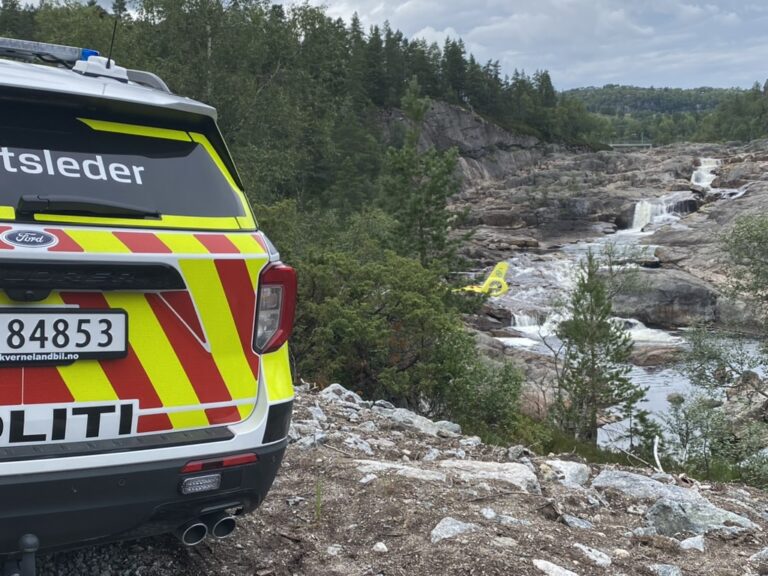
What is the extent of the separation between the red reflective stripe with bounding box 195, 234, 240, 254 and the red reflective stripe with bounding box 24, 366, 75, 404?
678 mm

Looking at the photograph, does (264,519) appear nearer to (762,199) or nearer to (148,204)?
(148,204)


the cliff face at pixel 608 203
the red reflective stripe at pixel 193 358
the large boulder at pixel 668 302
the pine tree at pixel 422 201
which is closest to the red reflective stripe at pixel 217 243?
the red reflective stripe at pixel 193 358

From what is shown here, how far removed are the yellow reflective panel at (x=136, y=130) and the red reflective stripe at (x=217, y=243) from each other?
0.46 metres

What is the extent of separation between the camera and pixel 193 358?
2717 mm

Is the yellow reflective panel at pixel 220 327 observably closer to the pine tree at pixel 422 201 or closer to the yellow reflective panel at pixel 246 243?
the yellow reflective panel at pixel 246 243

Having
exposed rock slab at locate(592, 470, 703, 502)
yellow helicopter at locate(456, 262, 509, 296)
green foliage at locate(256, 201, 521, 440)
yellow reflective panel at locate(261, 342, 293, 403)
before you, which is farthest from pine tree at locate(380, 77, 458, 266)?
yellow reflective panel at locate(261, 342, 293, 403)

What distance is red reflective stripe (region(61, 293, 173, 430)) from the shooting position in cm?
250

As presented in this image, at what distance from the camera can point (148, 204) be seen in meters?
2.70

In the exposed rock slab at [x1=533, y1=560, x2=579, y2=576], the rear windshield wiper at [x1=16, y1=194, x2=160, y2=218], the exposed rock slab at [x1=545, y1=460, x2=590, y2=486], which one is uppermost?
the rear windshield wiper at [x1=16, y1=194, x2=160, y2=218]

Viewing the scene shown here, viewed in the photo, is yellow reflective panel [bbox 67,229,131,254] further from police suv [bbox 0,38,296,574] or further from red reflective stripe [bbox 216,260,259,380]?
red reflective stripe [bbox 216,260,259,380]

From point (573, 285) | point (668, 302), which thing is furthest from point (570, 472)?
point (573, 285)

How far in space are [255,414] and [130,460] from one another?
1.67ft

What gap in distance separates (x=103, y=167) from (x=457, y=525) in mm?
2638

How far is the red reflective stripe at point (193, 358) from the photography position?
2.65 metres
